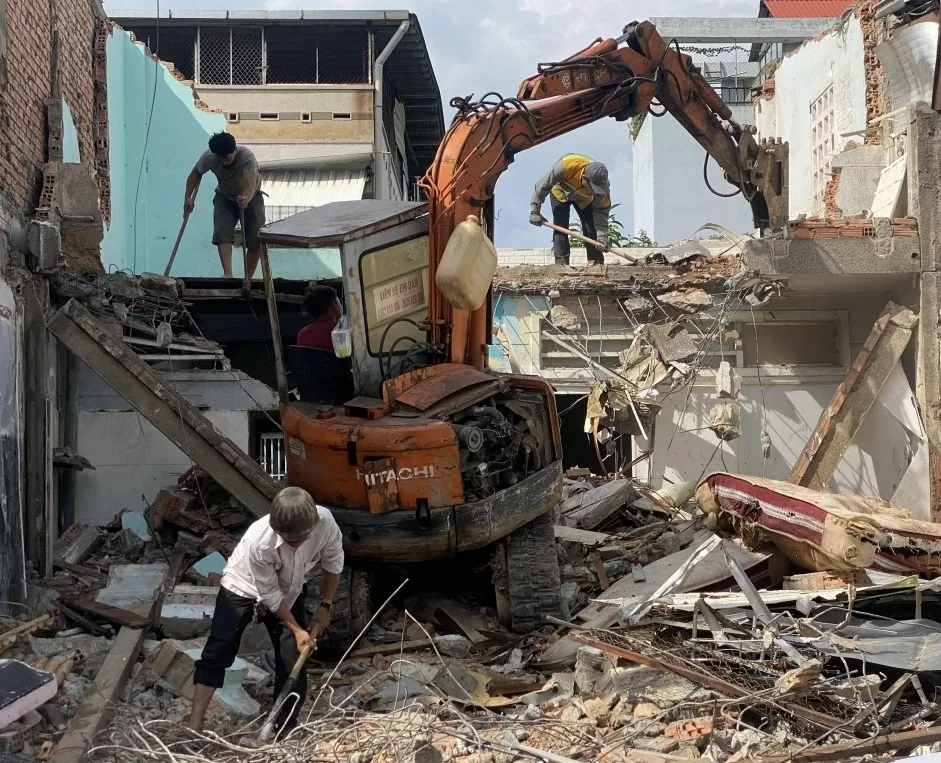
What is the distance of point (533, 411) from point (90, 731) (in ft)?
11.8

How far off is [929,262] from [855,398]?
1.86 m

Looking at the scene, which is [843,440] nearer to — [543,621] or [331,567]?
[543,621]

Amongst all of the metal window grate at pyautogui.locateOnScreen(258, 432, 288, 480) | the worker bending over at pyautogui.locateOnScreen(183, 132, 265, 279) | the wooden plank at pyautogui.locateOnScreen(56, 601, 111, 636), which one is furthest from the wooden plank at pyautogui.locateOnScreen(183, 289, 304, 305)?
the wooden plank at pyautogui.locateOnScreen(56, 601, 111, 636)

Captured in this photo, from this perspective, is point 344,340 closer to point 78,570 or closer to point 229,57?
point 78,570

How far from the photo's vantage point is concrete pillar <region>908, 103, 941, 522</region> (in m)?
12.2

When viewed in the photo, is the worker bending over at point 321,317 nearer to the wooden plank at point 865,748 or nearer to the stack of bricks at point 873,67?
the wooden plank at point 865,748

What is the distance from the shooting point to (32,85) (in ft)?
28.7

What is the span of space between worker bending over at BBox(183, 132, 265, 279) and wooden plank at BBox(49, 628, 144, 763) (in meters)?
4.70

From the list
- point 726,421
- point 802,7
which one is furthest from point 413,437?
point 802,7

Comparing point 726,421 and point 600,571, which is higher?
point 726,421

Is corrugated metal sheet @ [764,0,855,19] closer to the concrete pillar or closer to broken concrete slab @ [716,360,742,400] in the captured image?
the concrete pillar

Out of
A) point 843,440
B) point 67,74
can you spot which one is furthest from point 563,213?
point 67,74

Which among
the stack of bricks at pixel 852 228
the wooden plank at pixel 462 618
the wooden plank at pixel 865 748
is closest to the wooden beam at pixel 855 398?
the stack of bricks at pixel 852 228

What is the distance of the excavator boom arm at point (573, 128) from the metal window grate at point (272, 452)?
5057 millimetres
